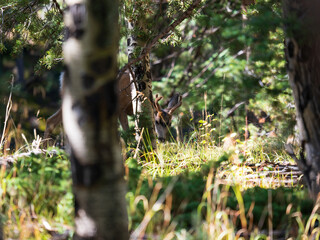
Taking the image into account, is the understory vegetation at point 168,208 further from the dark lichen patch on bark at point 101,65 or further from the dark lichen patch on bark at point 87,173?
the dark lichen patch on bark at point 101,65

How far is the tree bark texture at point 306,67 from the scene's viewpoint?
375 cm

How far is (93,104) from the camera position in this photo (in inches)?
101

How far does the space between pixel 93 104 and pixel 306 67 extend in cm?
209

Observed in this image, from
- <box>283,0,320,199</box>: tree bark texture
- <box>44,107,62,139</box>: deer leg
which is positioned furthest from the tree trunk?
<box>44,107,62,139</box>: deer leg

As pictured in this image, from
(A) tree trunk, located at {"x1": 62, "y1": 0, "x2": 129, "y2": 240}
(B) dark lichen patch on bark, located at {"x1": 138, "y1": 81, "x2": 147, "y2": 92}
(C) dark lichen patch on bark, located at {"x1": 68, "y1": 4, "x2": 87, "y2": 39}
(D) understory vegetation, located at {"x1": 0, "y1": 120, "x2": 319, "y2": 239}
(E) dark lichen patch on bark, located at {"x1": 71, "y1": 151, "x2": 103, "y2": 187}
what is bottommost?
(D) understory vegetation, located at {"x1": 0, "y1": 120, "x2": 319, "y2": 239}

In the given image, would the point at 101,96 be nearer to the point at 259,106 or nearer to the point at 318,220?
the point at 318,220

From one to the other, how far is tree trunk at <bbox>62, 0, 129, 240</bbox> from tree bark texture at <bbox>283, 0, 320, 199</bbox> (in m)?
1.80

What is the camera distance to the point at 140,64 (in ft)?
26.2

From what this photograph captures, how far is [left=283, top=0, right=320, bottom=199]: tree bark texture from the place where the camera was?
3750 mm

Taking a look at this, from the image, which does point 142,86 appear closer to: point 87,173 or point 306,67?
point 306,67

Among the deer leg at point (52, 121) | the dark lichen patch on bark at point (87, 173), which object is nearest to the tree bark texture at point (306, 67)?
Answer: the dark lichen patch on bark at point (87, 173)

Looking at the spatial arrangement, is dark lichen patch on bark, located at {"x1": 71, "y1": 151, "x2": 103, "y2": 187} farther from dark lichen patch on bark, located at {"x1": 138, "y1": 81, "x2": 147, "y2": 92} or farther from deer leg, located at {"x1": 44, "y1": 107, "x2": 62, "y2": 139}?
deer leg, located at {"x1": 44, "y1": 107, "x2": 62, "y2": 139}

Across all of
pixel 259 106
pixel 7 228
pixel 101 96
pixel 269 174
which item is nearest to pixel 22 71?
pixel 259 106

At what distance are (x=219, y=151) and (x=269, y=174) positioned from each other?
1038mm
